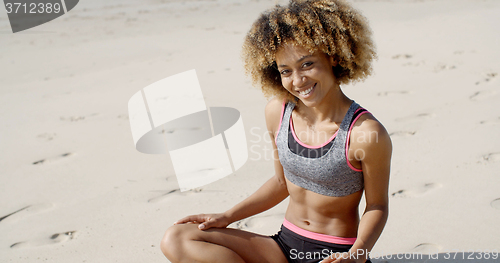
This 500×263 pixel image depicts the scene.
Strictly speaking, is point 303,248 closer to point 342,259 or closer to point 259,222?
point 342,259

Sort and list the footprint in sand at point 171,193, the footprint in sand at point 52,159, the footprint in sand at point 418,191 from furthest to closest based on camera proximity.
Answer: the footprint in sand at point 52,159 → the footprint in sand at point 171,193 → the footprint in sand at point 418,191

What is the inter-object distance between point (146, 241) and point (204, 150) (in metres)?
1.15

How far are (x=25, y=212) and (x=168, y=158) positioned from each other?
1117 mm

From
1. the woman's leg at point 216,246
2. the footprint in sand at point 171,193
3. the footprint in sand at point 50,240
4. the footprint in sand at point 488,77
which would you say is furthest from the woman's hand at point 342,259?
the footprint in sand at point 488,77

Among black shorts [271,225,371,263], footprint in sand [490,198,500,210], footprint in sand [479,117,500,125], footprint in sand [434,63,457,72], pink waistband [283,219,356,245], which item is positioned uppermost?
pink waistband [283,219,356,245]

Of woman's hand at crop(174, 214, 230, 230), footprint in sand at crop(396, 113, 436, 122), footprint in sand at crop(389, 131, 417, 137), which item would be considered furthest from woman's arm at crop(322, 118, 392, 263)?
footprint in sand at crop(396, 113, 436, 122)

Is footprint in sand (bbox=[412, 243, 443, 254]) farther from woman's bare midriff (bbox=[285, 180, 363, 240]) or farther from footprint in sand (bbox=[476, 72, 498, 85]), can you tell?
footprint in sand (bbox=[476, 72, 498, 85])

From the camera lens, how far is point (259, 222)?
272 centimetres

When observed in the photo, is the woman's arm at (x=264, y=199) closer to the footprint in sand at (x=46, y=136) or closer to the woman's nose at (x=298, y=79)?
the woman's nose at (x=298, y=79)

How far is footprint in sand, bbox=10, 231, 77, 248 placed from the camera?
265 cm

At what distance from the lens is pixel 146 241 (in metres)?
2.67

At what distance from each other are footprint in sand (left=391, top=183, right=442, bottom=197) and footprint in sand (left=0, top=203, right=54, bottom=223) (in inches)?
90.9

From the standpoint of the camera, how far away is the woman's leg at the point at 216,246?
183 centimetres

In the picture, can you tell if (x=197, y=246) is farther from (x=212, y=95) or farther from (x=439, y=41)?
(x=439, y=41)
